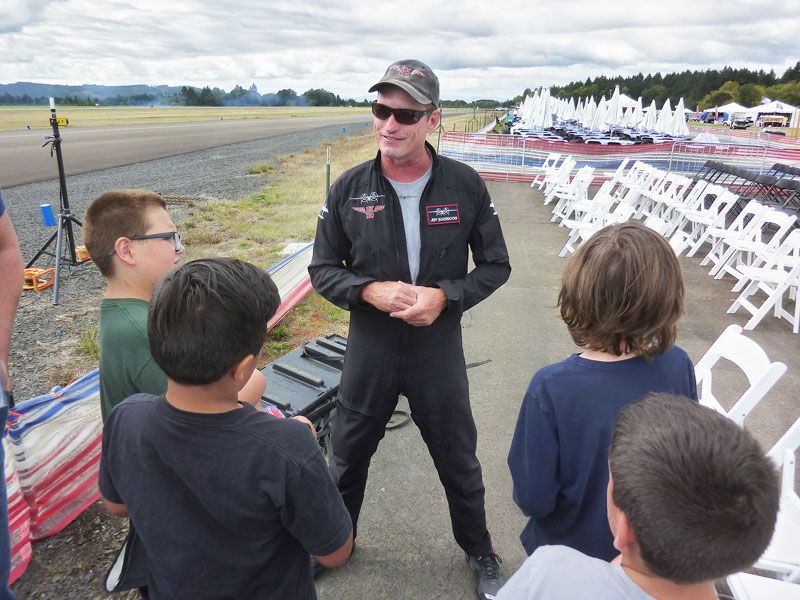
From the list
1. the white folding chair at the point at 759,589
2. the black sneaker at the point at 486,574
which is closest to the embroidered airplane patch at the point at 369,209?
the black sneaker at the point at 486,574

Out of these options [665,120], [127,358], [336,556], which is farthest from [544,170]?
[336,556]

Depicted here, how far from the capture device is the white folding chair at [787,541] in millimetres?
2129

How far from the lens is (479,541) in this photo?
100 inches

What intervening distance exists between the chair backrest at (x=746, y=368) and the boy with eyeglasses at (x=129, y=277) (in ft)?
7.67

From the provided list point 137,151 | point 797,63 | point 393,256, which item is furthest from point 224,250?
point 797,63

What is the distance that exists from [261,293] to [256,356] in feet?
0.53

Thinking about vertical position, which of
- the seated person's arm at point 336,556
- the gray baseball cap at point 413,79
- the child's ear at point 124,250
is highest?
the gray baseball cap at point 413,79

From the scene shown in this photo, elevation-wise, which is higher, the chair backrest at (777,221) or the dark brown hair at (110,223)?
the dark brown hair at (110,223)

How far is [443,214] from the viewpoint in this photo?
7.47 feet

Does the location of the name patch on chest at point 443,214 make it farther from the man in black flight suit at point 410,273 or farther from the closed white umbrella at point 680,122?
the closed white umbrella at point 680,122

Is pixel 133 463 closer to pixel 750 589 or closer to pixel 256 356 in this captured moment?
pixel 256 356

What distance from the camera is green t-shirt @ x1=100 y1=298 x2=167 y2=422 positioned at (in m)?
1.82

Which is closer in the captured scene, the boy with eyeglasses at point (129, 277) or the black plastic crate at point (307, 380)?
the boy with eyeglasses at point (129, 277)

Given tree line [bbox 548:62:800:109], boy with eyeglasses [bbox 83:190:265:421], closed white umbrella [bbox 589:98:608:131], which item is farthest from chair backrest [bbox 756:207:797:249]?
tree line [bbox 548:62:800:109]
